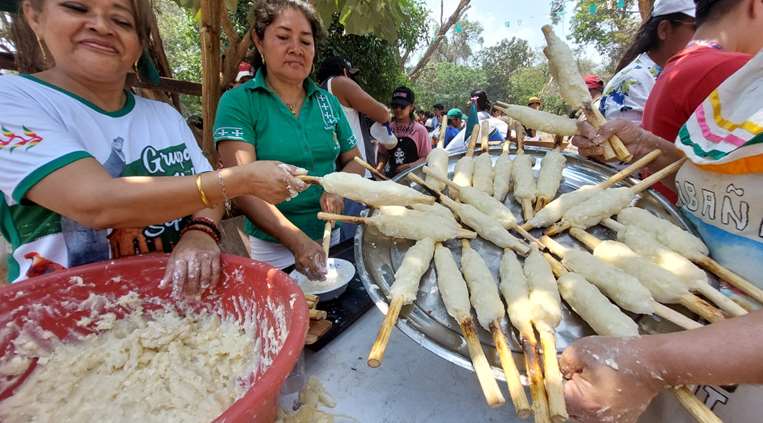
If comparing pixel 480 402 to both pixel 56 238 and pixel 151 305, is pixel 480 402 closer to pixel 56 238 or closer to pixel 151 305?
pixel 151 305

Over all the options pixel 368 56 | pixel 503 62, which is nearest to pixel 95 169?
pixel 368 56

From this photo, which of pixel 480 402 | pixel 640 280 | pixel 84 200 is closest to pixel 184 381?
pixel 84 200

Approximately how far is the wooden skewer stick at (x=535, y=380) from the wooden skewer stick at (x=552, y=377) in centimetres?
2

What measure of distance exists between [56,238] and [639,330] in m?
2.27

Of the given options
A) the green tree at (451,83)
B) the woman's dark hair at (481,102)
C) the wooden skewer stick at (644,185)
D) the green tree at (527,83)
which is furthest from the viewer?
the green tree at (451,83)

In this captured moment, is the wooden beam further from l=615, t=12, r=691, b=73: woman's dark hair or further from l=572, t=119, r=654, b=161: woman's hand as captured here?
l=615, t=12, r=691, b=73: woman's dark hair

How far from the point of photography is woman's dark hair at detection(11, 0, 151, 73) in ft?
5.02

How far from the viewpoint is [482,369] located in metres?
0.98

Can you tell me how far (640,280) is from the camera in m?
1.32

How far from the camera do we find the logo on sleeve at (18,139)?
3.69 feet

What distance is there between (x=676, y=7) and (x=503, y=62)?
67710mm

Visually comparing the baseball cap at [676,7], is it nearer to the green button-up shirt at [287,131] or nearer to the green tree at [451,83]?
the green button-up shirt at [287,131]

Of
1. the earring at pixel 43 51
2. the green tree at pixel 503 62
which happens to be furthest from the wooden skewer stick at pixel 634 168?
the green tree at pixel 503 62

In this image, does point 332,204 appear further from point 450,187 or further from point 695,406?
point 695,406
